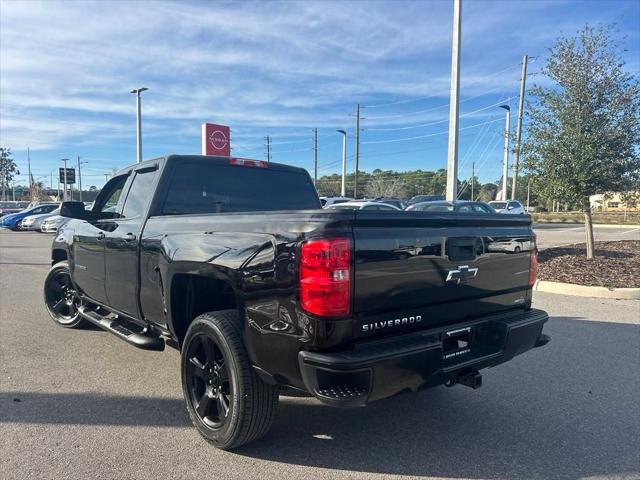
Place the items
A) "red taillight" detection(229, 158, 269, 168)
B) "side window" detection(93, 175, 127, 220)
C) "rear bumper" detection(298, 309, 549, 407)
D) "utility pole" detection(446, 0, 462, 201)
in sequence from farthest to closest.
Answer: "utility pole" detection(446, 0, 462, 201)
"side window" detection(93, 175, 127, 220)
"red taillight" detection(229, 158, 269, 168)
"rear bumper" detection(298, 309, 549, 407)

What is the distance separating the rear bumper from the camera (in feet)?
8.17

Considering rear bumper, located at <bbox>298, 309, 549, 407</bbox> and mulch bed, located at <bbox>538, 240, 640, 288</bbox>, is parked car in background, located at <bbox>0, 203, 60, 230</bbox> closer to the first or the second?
mulch bed, located at <bbox>538, 240, 640, 288</bbox>

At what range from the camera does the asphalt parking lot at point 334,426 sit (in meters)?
2.98

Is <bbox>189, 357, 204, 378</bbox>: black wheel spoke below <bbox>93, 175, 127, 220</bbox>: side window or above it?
below

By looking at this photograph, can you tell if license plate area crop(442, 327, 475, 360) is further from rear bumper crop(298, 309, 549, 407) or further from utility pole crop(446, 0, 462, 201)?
utility pole crop(446, 0, 462, 201)

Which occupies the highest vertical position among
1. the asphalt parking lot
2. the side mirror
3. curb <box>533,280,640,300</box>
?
the side mirror

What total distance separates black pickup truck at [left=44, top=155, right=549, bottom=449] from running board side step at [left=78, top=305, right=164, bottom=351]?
2 cm

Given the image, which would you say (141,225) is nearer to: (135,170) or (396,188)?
(135,170)

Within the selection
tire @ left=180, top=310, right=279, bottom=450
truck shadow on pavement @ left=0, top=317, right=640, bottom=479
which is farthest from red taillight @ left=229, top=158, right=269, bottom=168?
truck shadow on pavement @ left=0, top=317, right=640, bottom=479

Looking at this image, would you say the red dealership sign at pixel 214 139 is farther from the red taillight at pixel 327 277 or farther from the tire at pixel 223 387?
the red taillight at pixel 327 277

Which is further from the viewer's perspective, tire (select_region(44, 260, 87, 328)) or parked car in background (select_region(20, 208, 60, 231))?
parked car in background (select_region(20, 208, 60, 231))

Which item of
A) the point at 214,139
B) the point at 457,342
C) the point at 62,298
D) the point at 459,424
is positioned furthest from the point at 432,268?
the point at 214,139

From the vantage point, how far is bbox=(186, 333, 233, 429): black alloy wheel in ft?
10.4

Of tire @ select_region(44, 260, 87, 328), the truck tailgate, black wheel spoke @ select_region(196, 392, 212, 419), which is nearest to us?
the truck tailgate
